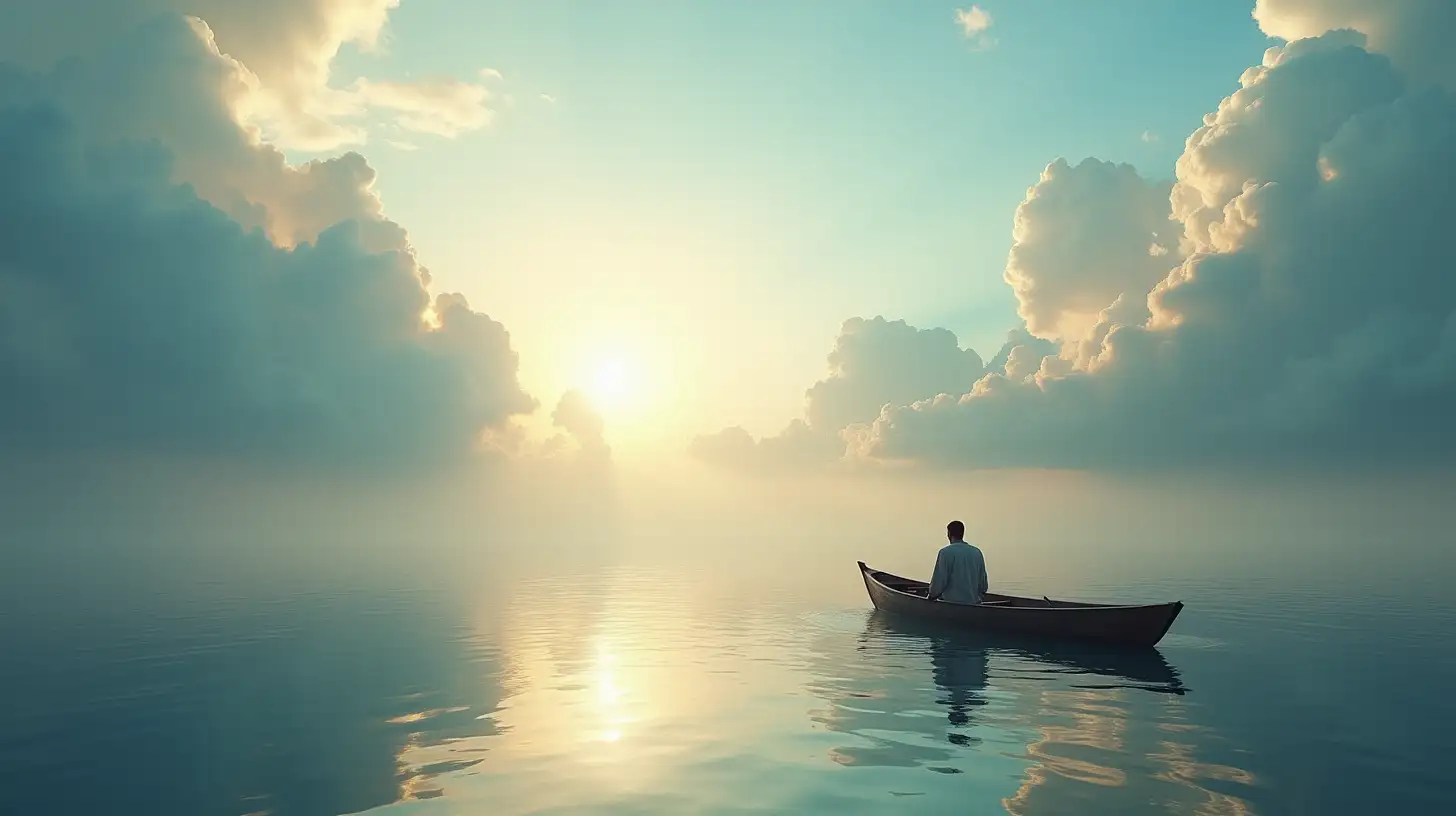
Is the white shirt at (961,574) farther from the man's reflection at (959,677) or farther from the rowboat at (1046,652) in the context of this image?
the man's reflection at (959,677)

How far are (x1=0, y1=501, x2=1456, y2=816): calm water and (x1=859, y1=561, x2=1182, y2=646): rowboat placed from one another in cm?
83

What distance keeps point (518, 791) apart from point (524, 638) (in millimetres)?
21396

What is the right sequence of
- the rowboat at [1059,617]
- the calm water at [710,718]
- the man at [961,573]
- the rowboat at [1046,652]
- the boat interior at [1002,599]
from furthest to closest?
the man at [961,573] → the boat interior at [1002,599] → the rowboat at [1059,617] → the rowboat at [1046,652] → the calm water at [710,718]

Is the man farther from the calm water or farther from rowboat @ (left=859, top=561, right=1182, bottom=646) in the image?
the calm water

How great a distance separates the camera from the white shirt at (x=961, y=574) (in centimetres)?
3148

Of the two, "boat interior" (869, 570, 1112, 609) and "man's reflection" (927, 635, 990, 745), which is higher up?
"boat interior" (869, 570, 1112, 609)

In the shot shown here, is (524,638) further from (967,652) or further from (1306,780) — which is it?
(1306,780)

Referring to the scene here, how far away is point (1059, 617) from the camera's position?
2884cm

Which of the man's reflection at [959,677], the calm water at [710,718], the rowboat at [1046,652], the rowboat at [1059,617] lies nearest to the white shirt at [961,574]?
the rowboat at [1059,617]

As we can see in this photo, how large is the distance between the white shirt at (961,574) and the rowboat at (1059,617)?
515 millimetres

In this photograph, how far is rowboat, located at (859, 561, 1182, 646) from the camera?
2705 centimetres

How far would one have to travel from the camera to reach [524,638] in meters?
33.2

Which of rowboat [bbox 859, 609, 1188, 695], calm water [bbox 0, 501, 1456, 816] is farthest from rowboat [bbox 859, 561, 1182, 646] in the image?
calm water [bbox 0, 501, 1456, 816]

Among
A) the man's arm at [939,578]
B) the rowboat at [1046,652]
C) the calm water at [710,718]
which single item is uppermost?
the man's arm at [939,578]
